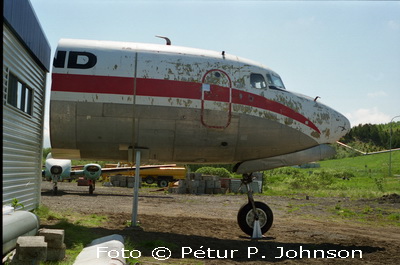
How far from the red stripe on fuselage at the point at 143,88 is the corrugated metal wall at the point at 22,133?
1.35m

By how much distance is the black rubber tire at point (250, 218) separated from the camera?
44.7 feet

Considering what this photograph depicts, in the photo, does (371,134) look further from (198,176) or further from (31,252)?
(31,252)

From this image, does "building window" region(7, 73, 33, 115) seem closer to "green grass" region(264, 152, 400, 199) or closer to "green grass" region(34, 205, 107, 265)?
"green grass" region(34, 205, 107, 265)

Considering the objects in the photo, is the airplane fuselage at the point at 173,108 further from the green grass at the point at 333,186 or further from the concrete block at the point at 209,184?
the concrete block at the point at 209,184

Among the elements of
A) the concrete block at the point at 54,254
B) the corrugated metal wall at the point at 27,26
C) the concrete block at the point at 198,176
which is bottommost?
the concrete block at the point at 54,254

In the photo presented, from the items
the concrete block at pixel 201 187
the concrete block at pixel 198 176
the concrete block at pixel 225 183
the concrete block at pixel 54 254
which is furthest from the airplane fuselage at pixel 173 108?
the concrete block at pixel 225 183

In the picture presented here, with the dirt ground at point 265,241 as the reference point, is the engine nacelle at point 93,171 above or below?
A: above

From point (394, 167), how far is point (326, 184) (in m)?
30.8

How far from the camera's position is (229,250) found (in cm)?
1112

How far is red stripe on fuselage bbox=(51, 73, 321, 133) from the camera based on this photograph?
12117 mm

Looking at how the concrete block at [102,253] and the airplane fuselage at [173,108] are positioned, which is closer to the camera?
the concrete block at [102,253]

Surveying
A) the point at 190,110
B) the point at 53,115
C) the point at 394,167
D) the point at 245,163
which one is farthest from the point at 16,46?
the point at 394,167

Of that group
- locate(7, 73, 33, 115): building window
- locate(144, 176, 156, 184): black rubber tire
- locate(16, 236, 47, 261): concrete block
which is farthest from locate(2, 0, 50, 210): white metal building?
locate(144, 176, 156, 184): black rubber tire

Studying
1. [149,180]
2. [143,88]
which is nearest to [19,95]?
[143,88]
